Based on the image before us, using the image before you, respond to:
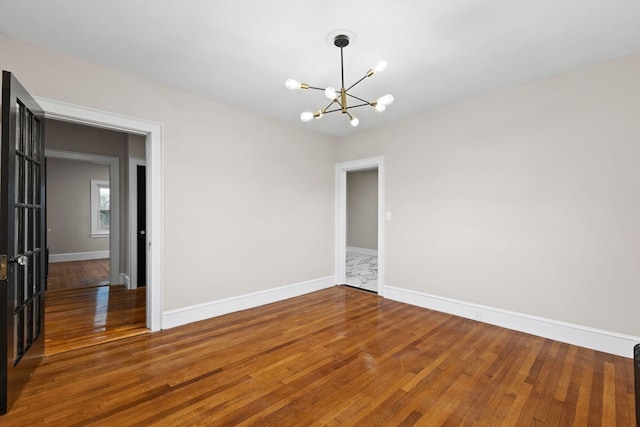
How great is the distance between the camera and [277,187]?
14.1 ft

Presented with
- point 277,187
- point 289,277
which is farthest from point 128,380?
point 277,187

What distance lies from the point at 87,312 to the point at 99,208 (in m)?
5.16

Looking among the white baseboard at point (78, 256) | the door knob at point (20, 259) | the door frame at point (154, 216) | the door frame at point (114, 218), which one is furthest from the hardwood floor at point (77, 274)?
the door knob at point (20, 259)

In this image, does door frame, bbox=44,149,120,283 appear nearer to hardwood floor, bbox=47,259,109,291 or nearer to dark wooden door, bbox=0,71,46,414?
hardwood floor, bbox=47,259,109,291

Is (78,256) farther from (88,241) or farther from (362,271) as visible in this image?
(362,271)

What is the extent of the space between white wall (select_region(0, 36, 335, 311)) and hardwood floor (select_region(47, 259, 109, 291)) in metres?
2.99

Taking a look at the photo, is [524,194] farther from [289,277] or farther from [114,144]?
[114,144]

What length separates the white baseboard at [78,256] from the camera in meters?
7.11

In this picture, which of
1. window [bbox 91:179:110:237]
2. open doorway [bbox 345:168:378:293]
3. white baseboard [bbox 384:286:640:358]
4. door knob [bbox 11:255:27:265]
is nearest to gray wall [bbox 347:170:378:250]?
open doorway [bbox 345:168:378:293]

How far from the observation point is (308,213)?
4762mm

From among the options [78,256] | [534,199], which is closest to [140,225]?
[78,256]

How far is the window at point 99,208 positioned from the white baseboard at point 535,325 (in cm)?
797

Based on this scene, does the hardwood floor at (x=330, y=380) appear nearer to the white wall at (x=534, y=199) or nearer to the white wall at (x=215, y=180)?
the white wall at (x=534, y=199)

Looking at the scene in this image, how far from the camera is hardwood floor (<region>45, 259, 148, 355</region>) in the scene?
9.50ft
